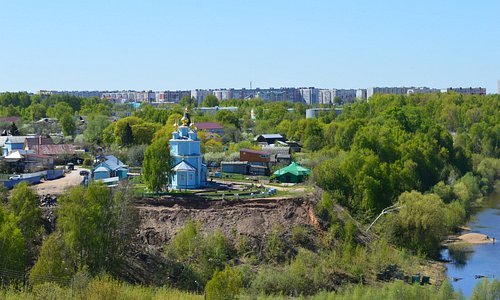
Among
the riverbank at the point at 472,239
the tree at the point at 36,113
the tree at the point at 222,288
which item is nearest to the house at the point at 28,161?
the tree at the point at 222,288

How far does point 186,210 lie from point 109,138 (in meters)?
28.4

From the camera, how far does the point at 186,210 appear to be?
114 ft

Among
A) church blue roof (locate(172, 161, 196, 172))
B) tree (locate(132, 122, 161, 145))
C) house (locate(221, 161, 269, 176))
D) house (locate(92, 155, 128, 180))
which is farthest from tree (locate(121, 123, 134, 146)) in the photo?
church blue roof (locate(172, 161, 196, 172))

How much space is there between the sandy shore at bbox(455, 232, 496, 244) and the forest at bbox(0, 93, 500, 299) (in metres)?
1.00

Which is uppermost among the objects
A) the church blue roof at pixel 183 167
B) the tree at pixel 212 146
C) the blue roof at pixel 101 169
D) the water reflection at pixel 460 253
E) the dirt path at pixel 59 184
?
the church blue roof at pixel 183 167

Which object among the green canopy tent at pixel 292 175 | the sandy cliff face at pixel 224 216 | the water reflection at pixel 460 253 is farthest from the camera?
the green canopy tent at pixel 292 175

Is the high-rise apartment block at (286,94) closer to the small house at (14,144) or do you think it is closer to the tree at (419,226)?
the small house at (14,144)

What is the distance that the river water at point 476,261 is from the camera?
32750 millimetres

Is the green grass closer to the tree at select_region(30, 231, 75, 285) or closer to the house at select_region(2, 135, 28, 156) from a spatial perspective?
the tree at select_region(30, 231, 75, 285)

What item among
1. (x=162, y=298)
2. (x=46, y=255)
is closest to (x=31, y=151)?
(x=46, y=255)

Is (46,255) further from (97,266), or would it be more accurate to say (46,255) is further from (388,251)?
(388,251)

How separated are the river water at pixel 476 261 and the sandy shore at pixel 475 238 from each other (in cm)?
44

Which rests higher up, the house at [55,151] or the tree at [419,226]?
the house at [55,151]

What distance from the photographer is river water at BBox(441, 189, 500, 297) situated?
1289 inches
